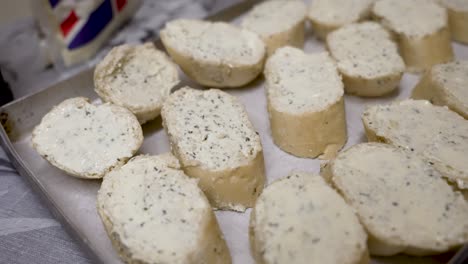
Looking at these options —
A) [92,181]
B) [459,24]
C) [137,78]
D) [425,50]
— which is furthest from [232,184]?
[459,24]

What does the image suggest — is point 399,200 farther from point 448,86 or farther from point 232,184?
point 448,86

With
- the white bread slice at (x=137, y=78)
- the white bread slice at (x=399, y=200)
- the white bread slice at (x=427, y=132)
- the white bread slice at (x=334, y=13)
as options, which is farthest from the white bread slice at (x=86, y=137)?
the white bread slice at (x=334, y=13)

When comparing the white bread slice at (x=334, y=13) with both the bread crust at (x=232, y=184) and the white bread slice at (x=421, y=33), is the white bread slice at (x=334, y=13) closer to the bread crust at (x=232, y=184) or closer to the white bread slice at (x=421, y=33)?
the white bread slice at (x=421, y=33)

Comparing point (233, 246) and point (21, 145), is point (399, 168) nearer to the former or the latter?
point (233, 246)

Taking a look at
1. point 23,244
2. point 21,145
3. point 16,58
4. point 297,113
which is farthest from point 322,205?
point 16,58

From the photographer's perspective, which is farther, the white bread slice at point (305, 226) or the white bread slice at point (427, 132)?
the white bread slice at point (427, 132)
